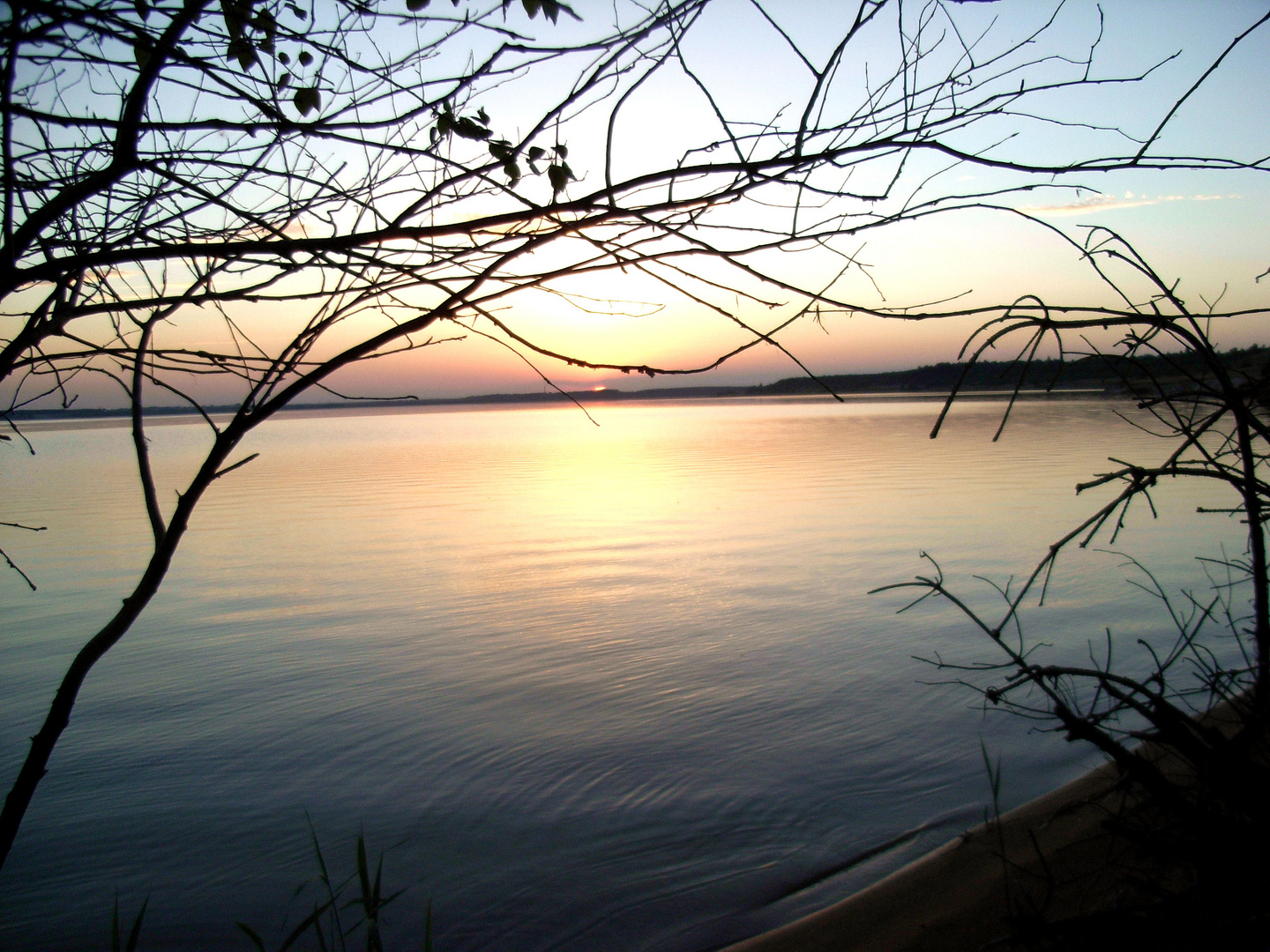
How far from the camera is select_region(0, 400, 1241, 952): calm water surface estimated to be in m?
2.94

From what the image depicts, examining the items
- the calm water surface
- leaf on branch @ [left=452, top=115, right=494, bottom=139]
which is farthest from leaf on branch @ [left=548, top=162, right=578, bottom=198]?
the calm water surface

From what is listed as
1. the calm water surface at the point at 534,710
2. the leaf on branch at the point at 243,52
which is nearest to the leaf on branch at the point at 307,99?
the leaf on branch at the point at 243,52

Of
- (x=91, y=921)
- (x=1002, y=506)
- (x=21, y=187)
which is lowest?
(x=91, y=921)

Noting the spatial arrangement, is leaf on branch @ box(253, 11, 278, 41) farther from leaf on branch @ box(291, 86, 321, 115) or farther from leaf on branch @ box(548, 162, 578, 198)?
leaf on branch @ box(548, 162, 578, 198)

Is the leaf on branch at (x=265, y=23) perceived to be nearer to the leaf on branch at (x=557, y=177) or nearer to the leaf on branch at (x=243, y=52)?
the leaf on branch at (x=243, y=52)

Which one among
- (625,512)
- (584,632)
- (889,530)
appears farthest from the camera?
(625,512)

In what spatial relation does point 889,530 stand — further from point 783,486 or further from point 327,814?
point 327,814

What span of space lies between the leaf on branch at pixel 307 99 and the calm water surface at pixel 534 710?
7.94 ft

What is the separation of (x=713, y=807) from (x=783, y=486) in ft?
26.4

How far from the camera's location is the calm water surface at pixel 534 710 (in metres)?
2.94

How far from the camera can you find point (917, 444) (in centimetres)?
1620

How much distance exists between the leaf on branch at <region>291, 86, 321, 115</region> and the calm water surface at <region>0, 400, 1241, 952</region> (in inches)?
95.3

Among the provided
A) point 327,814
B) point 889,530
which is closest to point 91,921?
Result: point 327,814

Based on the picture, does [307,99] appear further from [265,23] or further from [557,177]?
[557,177]
